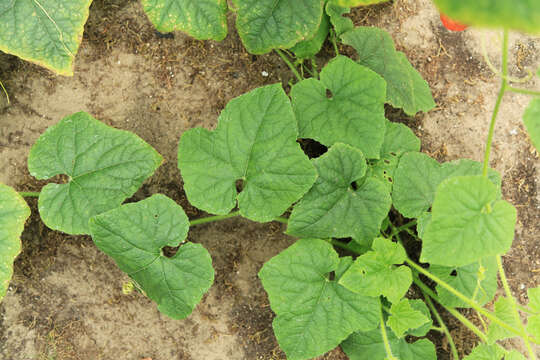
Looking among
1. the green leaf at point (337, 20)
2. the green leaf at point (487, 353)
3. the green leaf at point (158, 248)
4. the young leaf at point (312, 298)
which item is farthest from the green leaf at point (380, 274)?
the green leaf at point (337, 20)

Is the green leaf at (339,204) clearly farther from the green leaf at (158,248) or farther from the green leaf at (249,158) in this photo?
the green leaf at (158,248)

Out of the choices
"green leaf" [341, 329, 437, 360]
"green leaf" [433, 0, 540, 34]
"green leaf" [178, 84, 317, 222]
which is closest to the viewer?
"green leaf" [433, 0, 540, 34]

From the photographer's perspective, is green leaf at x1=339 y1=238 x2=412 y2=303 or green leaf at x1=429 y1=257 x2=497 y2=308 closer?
green leaf at x1=339 y1=238 x2=412 y2=303

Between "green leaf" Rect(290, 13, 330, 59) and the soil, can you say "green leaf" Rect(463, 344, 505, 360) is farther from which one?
"green leaf" Rect(290, 13, 330, 59)

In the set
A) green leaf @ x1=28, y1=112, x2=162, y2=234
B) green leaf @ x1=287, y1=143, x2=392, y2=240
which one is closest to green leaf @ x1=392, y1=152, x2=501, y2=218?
green leaf @ x1=287, y1=143, x2=392, y2=240

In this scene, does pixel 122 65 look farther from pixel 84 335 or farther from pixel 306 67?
pixel 84 335

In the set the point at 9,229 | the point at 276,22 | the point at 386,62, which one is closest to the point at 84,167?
the point at 9,229
